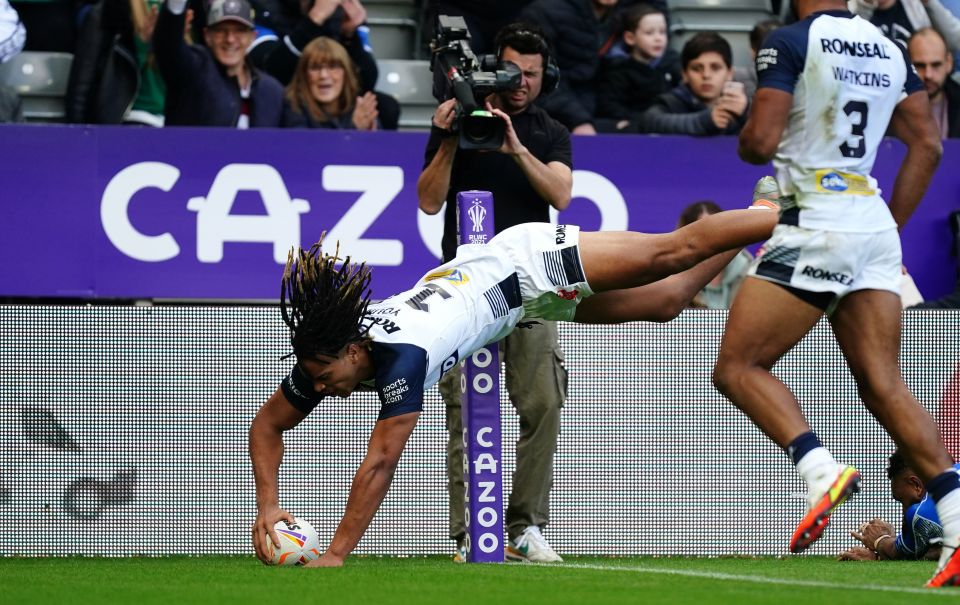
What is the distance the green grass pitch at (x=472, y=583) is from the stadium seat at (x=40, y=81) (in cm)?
470

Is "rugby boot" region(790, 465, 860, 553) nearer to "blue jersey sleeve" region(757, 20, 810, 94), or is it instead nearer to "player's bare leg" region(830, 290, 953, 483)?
"player's bare leg" region(830, 290, 953, 483)

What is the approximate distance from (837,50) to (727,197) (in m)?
4.12

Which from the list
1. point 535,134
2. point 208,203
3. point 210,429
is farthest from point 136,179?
point 535,134

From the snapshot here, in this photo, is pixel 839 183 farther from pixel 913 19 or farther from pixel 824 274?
pixel 913 19

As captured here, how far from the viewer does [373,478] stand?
634cm

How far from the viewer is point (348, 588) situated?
219 inches

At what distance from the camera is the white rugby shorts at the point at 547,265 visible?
7027mm

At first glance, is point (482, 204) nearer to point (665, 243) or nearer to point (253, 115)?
point (665, 243)

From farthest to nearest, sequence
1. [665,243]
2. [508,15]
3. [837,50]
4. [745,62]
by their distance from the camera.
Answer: [745,62], [508,15], [665,243], [837,50]

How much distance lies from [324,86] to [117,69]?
1.38 m

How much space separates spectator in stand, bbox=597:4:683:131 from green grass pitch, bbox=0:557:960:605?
4.94m

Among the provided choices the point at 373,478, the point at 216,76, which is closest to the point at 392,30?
the point at 216,76

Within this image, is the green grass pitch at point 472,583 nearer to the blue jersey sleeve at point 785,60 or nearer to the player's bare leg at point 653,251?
the player's bare leg at point 653,251

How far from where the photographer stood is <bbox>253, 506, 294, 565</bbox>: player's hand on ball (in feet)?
22.2
